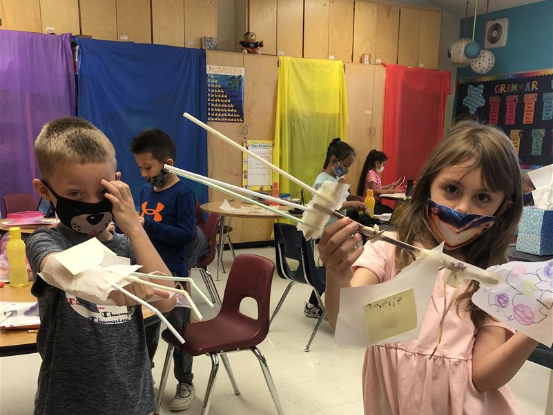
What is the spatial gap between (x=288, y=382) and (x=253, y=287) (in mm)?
777

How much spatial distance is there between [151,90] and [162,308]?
4527 mm

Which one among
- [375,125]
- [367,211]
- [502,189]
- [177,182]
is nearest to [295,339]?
[367,211]

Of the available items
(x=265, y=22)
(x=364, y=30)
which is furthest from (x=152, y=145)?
(x=364, y=30)

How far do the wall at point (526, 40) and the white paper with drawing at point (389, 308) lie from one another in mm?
7113

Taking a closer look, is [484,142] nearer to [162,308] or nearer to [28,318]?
[162,308]

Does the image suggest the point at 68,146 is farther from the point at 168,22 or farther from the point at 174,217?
the point at 168,22

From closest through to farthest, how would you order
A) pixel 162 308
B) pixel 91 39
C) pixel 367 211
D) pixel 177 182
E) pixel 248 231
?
pixel 162 308, pixel 177 182, pixel 367 211, pixel 91 39, pixel 248 231

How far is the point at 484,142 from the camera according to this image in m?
1.00

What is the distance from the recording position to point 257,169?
585 cm

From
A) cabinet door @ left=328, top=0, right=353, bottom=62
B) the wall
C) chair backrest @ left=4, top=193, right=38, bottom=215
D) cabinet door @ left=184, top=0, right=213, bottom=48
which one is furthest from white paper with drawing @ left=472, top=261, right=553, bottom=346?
the wall

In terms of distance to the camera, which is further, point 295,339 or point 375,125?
point 375,125

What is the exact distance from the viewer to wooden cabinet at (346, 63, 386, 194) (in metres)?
6.48

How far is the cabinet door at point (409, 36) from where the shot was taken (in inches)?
270

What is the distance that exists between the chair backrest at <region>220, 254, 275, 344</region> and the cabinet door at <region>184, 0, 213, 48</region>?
4028 millimetres
